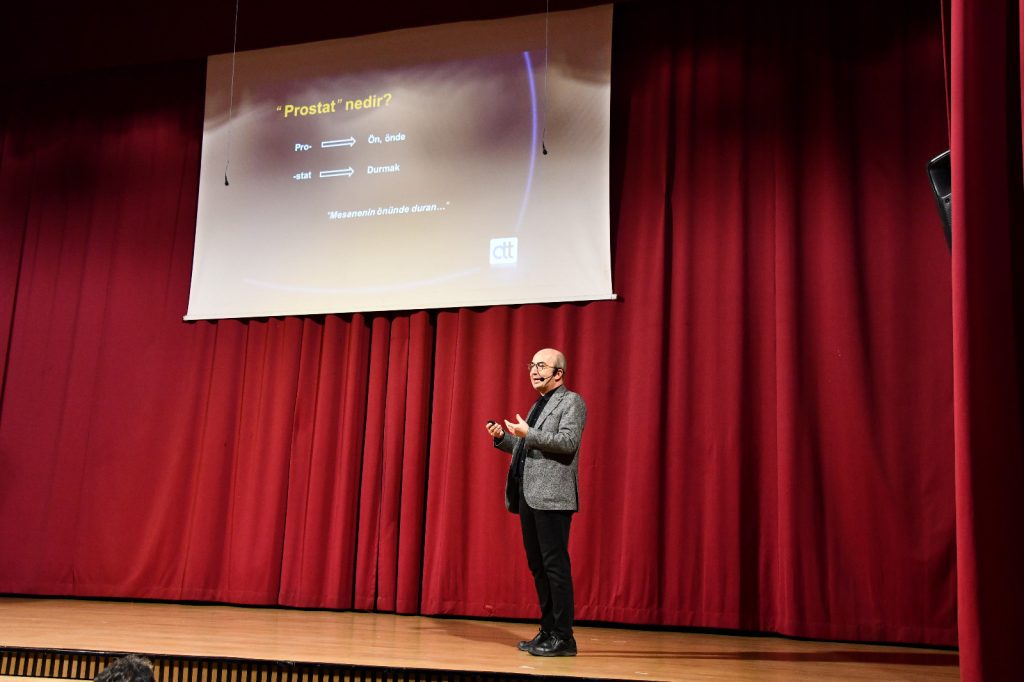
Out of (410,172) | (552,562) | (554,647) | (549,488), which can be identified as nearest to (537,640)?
(554,647)

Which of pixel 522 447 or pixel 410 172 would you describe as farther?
pixel 410 172

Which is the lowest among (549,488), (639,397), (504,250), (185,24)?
(549,488)

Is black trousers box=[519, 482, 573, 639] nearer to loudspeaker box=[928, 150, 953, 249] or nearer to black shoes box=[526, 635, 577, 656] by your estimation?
black shoes box=[526, 635, 577, 656]

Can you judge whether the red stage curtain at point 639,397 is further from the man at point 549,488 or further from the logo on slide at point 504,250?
the man at point 549,488

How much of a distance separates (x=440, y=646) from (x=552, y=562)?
2.27 ft

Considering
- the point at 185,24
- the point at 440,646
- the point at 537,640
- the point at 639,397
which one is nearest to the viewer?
the point at 537,640

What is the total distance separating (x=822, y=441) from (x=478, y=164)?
220 cm

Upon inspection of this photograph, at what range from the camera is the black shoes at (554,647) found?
3252 millimetres

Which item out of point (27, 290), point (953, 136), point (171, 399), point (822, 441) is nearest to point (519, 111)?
point (822, 441)

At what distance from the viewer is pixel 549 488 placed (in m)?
3.17

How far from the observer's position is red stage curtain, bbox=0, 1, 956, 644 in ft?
13.5

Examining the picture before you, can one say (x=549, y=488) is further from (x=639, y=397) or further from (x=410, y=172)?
(x=410, y=172)

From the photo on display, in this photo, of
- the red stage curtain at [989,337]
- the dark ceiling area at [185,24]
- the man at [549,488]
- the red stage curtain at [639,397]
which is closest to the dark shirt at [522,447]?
the man at [549,488]

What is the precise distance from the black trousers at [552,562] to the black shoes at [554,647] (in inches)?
1.1
